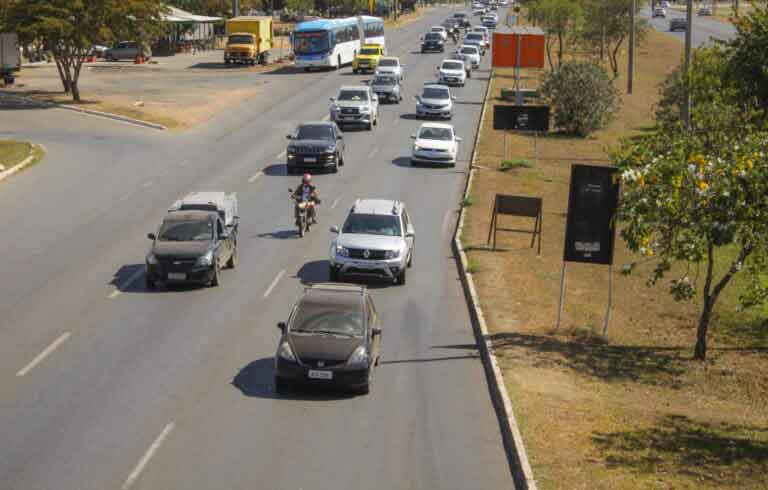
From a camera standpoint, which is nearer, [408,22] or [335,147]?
[335,147]

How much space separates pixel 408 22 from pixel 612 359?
141199 mm

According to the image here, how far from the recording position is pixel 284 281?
26.6 metres

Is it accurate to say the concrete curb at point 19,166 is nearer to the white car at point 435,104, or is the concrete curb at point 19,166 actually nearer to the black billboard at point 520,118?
the black billboard at point 520,118

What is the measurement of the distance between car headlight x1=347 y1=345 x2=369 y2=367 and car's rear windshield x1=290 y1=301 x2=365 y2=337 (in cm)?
43

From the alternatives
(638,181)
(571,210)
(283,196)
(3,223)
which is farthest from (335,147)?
(638,181)

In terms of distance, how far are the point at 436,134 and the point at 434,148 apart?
1.39m

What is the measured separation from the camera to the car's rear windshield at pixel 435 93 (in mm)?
58469

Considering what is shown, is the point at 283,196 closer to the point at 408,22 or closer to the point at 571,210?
the point at 571,210

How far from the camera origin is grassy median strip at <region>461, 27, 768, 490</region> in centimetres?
1533

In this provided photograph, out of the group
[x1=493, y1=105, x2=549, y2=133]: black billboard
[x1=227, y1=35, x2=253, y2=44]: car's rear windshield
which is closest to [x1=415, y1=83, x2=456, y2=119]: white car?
[x1=493, y1=105, x2=549, y2=133]: black billboard

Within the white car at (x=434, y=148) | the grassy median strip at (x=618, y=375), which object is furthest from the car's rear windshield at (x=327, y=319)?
the white car at (x=434, y=148)

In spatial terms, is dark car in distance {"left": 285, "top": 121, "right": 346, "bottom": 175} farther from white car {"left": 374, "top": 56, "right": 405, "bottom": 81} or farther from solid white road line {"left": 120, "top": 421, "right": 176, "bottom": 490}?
solid white road line {"left": 120, "top": 421, "right": 176, "bottom": 490}

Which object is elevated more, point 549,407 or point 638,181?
point 638,181

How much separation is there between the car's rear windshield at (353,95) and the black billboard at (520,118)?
470 inches
